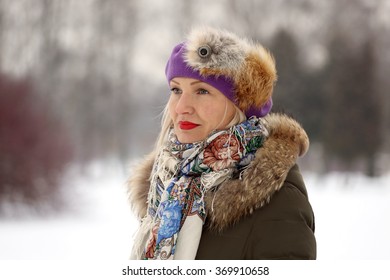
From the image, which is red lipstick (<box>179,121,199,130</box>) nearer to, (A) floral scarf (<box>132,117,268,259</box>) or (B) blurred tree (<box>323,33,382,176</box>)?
(A) floral scarf (<box>132,117,268,259</box>)

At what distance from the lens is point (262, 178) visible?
1.65 meters

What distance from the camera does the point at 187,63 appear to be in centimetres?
177

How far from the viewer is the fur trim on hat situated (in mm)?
1747

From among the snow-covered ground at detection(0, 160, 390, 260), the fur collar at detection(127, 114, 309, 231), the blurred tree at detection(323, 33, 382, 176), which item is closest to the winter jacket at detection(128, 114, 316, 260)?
the fur collar at detection(127, 114, 309, 231)

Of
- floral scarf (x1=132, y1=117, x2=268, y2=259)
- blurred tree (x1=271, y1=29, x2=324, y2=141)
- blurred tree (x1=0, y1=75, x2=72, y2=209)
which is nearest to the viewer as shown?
floral scarf (x1=132, y1=117, x2=268, y2=259)

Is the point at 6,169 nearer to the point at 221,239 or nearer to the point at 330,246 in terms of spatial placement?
the point at 330,246

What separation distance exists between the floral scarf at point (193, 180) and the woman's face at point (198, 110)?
0.03 meters

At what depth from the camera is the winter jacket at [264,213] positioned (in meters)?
1.58

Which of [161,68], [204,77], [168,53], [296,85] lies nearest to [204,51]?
[204,77]

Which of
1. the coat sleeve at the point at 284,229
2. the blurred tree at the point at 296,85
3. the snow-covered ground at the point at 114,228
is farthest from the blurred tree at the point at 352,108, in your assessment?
the coat sleeve at the point at 284,229

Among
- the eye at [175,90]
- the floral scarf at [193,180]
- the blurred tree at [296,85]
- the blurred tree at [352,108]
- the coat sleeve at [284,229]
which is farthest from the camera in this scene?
the blurred tree at [352,108]

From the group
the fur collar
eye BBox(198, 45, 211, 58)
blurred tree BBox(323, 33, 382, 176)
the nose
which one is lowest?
the fur collar

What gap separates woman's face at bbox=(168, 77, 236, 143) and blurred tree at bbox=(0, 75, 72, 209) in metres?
6.85

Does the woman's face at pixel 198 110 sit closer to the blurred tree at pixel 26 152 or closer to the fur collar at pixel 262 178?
the fur collar at pixel 262 178
